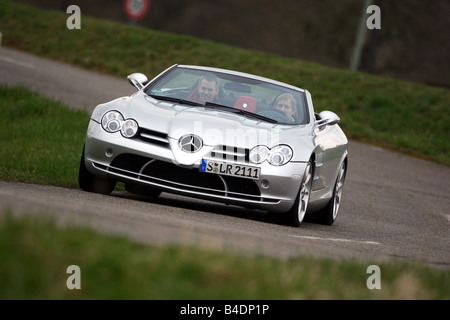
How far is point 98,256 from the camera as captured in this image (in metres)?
4.57

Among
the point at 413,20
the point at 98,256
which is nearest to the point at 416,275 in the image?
the point at 98,256

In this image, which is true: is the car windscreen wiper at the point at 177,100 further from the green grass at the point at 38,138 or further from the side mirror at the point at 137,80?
the green grass at the point at 38,138

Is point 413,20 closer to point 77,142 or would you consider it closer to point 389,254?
point 77,142

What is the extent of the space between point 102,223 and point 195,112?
3.40 m

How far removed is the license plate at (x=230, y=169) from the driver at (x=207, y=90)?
1.44 metres

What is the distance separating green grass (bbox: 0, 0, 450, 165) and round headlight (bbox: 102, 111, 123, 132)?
11839 millimetres

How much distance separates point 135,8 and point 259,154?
2369 centimetres

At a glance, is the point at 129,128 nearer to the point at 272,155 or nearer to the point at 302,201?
the point at 272,155

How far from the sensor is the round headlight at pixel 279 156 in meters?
8.89

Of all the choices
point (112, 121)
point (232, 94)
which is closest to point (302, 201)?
point (232, 94)

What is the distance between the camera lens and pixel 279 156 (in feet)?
29.3

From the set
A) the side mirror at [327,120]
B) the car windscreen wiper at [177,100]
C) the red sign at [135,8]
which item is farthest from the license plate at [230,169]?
the red sign at [135,8]

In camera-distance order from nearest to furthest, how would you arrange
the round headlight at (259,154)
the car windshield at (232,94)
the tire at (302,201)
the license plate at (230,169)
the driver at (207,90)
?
the license plate at (230,169) → the round headlight at (259,154) → the tire at (302,201) → the car windshield at (232,94) → the driver at (207,90)

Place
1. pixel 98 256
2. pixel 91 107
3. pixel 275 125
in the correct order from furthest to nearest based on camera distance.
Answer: pixel 91 107, pixel 275 125, pixel 98 256
